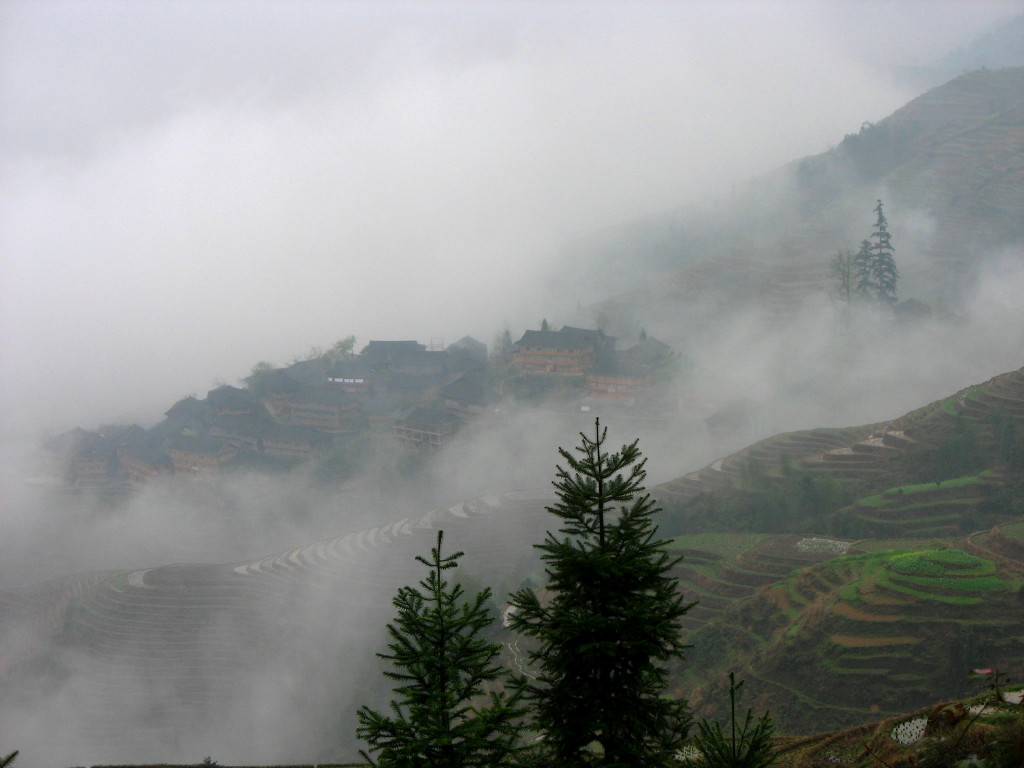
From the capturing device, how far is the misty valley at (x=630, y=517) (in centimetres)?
1510

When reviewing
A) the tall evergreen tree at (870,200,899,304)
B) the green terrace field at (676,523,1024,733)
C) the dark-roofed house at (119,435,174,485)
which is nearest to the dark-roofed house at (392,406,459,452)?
the dark-roofed house at (119,435,174,485)

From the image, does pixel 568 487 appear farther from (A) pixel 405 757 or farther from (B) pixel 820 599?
(B) pixel 820 599

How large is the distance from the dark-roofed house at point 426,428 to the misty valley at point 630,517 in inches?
13.5

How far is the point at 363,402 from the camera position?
310ft

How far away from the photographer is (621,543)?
1202 cm

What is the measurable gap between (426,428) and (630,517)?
233 ft

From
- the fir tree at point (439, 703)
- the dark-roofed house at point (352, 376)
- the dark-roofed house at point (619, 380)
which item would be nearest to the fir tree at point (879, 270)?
the dark-roofed house at point (619, 380)

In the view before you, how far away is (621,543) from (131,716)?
170ft

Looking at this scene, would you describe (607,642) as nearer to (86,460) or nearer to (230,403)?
(230,403)

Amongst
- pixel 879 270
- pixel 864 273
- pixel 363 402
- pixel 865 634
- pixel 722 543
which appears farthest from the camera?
pixel 363 402

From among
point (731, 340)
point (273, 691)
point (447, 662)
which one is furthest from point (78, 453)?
point (447, 662)

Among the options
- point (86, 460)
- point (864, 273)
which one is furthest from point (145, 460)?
point (864, 273)

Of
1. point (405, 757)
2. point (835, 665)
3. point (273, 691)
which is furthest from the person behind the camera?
point (273, 691)

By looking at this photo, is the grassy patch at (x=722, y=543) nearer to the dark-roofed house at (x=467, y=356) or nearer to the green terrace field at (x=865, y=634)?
the green terrace field at (x=865, y=634)
